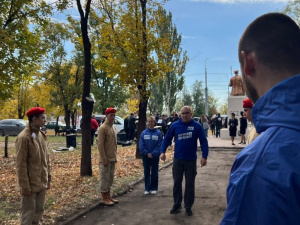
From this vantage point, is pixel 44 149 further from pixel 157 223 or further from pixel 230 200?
pixel 230 200

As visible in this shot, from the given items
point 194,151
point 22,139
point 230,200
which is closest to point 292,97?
point 230,200

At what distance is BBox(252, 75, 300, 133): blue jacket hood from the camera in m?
0.97

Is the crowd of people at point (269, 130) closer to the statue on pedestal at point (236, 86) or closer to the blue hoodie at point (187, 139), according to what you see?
the blue hoodie at point (187, 139)

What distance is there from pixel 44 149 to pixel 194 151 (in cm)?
308

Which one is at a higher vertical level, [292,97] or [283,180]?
[292,97]

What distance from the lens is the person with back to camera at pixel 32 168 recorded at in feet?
14.2

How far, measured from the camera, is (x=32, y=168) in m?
4.46

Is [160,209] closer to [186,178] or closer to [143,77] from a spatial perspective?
[186,178]

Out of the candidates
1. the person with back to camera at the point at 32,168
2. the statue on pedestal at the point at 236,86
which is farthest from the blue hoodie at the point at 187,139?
the statue on pedestal at the point at 236,86

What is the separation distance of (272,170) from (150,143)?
7.27 meters

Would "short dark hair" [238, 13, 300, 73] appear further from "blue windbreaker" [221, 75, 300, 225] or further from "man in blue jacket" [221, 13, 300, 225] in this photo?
"blue windbreaker" [221, 75, 300, 225]

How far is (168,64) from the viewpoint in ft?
40.6

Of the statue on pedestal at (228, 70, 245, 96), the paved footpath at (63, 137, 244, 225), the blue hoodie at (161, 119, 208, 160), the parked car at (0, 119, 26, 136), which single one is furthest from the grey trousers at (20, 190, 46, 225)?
the parked car at (0, 119, 26, 136)

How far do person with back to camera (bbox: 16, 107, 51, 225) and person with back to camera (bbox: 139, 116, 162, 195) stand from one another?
3.67 metres
